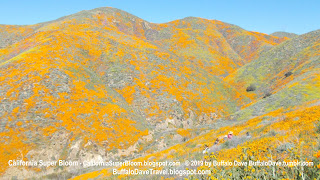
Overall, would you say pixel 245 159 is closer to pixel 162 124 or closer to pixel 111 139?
pixel 111 139

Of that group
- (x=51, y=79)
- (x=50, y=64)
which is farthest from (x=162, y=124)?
(x=50, y=64)

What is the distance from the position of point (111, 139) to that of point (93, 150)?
2839 millimetres

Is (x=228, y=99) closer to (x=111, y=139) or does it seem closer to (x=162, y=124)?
(x=162, y=124)

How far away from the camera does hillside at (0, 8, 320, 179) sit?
2298 cm

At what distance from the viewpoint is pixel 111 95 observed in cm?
3381

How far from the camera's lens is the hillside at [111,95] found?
905 inches


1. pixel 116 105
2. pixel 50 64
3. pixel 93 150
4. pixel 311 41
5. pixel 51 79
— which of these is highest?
pixel 311 41

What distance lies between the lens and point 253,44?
101188 mm

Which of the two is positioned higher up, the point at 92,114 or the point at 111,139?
the point at 92,114

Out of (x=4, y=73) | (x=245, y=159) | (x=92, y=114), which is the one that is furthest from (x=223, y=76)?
(x=245, y=159)

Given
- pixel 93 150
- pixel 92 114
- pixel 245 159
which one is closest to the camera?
pixel 245 159

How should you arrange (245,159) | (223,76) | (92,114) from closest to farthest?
(245,159) → (92,114) → (223,76)

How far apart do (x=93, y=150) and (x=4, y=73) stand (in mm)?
19896

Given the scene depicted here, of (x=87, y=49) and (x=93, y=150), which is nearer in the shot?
(x=93, y=150)
